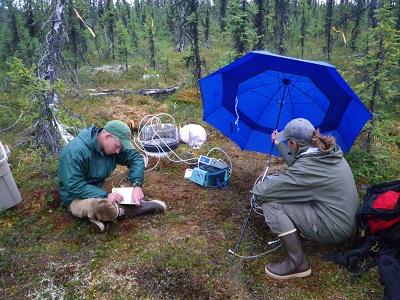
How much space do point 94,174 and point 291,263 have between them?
2.62m

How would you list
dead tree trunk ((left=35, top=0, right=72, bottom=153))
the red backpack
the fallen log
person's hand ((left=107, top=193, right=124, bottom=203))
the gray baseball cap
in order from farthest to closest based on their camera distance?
1. the fallen log
2. dead tree trunk ((left=35, top=0, right=72, bottom=153))
3. person's hand ((left=107, top=193, right=124, bottom=203))
4. the gray baseball cap
5. the red backpack

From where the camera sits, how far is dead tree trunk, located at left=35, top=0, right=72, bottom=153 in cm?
610

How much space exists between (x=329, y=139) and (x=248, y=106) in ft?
5.21

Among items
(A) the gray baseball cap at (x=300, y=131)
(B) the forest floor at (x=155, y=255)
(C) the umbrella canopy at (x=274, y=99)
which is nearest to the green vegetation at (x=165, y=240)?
(B) the forest floor at (x=155, y=255)

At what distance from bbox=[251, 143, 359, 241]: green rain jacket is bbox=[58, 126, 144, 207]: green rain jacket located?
2.02 m

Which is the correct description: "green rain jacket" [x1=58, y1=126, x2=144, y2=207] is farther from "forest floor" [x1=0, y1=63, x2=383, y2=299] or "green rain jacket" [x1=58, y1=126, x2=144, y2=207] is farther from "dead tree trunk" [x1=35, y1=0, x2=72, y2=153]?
"dead tree trunk" [x1=35, y1=0, x2=72, y2=153]

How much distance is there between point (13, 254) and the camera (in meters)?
4.15

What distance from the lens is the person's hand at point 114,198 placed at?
4.47 m

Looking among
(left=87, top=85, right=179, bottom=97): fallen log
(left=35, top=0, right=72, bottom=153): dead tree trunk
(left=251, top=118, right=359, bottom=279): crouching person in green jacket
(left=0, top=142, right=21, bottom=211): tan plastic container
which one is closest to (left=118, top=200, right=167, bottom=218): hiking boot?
(left=0, top=142, right=21, bottom=211): tan plastic container

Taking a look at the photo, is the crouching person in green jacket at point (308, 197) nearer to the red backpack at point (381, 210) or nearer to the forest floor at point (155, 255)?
the red backpack at point (381, 210)

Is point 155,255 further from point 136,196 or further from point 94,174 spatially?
point 94,174

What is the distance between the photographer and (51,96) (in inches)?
265

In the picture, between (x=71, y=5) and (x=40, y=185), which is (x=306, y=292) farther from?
(x=71, y=5)

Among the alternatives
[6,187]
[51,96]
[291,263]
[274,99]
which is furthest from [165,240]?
[51,96]
